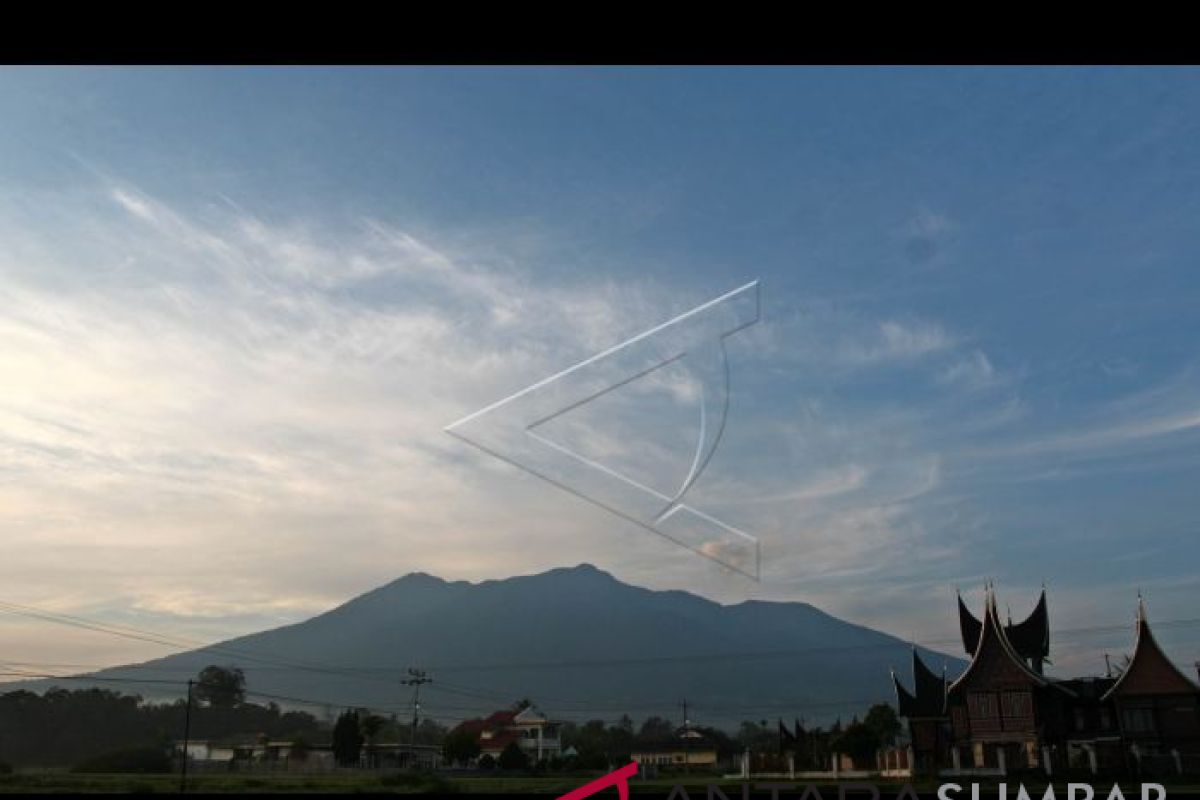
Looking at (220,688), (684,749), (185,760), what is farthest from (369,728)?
(220,688)

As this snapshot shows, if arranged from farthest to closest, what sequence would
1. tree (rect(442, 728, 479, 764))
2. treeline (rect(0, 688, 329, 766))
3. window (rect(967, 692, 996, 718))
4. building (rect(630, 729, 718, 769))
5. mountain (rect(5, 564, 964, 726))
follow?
mountain (rect(5, 564, 964, 726))
tree (rect(442, 728, 479, 764))
window (rect(967, 692, 996, 718))
treeline (rect(0, 688, 329, 766))
building (rect(630, 729, 718, 769))

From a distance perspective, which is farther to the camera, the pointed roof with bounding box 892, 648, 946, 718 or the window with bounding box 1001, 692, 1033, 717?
the pointed roof with bounding box 892, 648, 946, 718

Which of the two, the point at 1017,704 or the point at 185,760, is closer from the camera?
the point at 185,760

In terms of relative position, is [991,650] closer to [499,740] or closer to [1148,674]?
[1148,674]

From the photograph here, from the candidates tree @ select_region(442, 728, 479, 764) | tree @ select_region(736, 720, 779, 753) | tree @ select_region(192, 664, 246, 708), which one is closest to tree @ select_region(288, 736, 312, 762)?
tree @ select_region(442, 728, 479, 764)

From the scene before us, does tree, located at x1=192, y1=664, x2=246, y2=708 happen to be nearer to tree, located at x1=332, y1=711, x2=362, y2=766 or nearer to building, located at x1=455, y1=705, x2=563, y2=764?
tree, located at x1=332, y1=711, x2=362, y2=766
